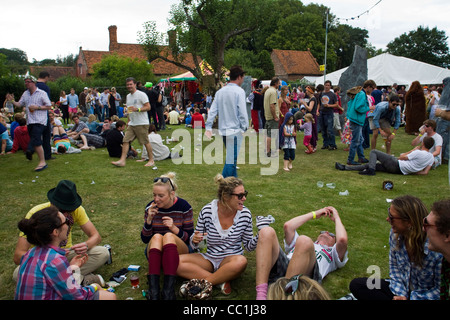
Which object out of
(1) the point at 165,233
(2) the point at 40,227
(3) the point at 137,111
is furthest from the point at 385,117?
(2) the point at 40,227

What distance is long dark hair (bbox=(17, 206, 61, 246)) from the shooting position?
2.39 m

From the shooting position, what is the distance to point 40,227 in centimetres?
239

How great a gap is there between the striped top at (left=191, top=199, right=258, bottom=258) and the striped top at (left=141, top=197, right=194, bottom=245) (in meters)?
0.20

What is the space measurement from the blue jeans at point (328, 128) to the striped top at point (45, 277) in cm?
948

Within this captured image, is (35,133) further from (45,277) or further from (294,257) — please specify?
(294,257)

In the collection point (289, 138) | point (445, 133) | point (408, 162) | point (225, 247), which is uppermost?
point (445, 133)

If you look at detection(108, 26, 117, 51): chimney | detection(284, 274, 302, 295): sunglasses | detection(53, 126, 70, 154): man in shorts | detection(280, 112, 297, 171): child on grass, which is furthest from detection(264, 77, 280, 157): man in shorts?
detection(108, 26, 117, 51): chimney

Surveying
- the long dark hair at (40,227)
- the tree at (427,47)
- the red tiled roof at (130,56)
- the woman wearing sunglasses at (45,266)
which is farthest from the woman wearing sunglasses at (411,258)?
the tree at (427,47)

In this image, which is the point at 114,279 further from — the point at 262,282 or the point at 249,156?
the point at 249,156

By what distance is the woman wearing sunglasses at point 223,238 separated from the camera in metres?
3.36

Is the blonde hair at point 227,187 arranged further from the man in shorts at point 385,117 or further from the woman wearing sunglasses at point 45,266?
the man in shorts at point 385,117

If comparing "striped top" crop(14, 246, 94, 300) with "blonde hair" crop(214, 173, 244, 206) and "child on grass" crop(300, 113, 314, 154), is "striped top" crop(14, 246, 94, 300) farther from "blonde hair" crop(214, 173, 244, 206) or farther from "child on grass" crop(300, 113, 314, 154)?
"child on grass" crop(300, 113, 314, 154)

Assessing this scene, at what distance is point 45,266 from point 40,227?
0.86 ft
